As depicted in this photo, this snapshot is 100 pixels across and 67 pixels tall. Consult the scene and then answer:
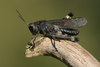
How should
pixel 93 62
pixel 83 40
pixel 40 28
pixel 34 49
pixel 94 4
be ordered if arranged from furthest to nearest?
pixel 94 4, pixel 83 40, pixel 40 28, pixel 34 49, pixel 93 62

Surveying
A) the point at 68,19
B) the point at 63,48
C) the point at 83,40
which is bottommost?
the point at 83,40

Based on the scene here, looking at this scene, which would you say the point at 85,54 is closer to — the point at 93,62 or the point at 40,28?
the point at 93,62

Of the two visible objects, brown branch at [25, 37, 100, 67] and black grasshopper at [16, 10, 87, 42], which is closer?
brown branch at [25, 37, 100, 67]

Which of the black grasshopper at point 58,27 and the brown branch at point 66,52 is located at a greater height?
the black grasshopper at point 58,27

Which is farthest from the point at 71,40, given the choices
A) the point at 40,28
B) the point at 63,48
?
the point at 40,28

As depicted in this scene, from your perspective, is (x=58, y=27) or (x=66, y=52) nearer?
(x=66, y=52)

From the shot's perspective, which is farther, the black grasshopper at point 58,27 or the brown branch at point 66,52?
the black grasshopper at point 58,27

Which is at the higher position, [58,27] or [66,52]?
[58,27]

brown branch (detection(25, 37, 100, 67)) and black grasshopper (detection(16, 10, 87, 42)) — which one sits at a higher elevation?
black grasshopper (detection(16, 10, 87, 42))
